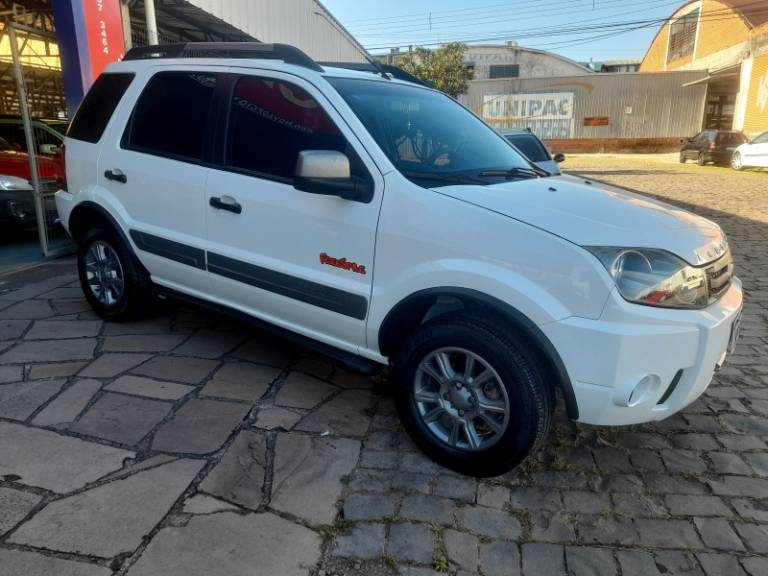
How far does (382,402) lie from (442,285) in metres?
1.14

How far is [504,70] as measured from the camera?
44.8 m

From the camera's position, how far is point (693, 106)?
31.6 m

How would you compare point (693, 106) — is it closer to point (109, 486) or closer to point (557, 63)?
point (557, 63)

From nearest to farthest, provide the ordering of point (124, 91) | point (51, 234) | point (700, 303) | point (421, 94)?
point (700, 303), point (421, 94), point (124, 91), point (51, 234)

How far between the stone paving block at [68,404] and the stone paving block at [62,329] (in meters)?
0.90

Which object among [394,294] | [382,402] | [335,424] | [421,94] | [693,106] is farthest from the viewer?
[693,106]

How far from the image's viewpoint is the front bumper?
234cm

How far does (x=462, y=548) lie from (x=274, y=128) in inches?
94.2

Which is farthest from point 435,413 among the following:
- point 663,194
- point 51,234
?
point 663,194

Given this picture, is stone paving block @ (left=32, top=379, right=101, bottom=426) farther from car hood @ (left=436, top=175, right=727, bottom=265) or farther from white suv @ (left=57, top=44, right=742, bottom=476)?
car hood @ (left=436, top=175, right=727, bottom=265)

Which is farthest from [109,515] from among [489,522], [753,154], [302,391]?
[753,154]

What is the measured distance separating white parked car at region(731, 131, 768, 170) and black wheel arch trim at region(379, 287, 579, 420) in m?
21.1

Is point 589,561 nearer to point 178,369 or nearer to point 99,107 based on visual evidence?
point 178,369

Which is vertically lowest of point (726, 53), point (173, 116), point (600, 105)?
point (173, 116)
